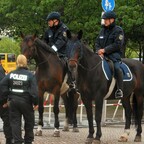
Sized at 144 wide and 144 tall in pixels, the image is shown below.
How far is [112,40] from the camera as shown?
12688 mm

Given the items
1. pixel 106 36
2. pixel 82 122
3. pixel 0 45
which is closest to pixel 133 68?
pixel 106 36

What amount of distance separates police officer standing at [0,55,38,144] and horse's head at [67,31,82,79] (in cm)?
167

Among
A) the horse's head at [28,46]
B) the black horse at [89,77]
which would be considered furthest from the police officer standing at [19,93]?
the horse's head at [28,46]

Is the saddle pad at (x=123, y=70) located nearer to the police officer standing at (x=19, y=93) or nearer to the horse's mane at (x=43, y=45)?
the horse's mane at (x=43, y=45)

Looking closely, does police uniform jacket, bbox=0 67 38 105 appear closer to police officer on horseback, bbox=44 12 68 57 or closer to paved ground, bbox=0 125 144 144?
paved ground, bbox=0 125 144 144

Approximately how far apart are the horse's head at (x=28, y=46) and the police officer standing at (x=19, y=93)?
10.0 ft

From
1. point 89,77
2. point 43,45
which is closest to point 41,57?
point 43,45

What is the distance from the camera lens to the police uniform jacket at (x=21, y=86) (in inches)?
392

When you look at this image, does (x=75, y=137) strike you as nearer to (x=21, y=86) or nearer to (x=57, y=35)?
(x=57, y=35)

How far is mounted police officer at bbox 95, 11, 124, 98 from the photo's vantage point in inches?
492

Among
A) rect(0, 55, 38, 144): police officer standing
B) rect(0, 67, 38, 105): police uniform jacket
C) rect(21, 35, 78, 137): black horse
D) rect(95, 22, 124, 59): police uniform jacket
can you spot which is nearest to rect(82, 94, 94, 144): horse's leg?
rect(95, 22, 124, 59): police uniform jacket

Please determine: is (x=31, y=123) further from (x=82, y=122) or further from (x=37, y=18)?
(x=37, y=18)

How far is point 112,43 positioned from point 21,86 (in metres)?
3.47

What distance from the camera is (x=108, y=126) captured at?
1767 cm
